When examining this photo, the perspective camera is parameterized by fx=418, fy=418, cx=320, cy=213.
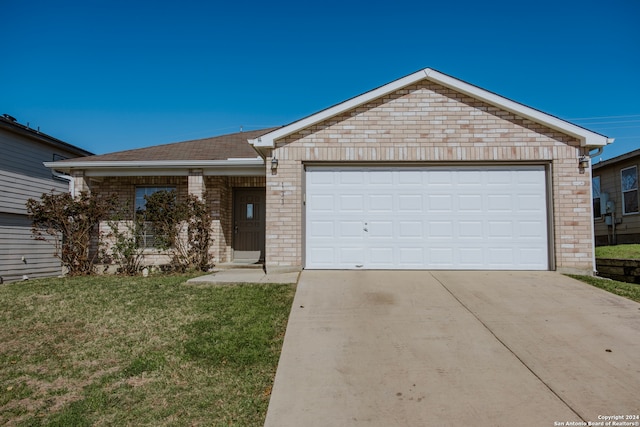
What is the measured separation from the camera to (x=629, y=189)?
15773mm

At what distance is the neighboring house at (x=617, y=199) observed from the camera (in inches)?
610

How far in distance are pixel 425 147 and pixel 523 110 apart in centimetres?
207

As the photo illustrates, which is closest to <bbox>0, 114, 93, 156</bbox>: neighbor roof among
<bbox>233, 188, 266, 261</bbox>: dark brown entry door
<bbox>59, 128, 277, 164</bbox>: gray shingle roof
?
<bbox>59, 128, 277, 164</bbox>: gray shingle roof

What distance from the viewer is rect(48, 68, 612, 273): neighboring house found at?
8.55m

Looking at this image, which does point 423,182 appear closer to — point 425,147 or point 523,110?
point 425,147

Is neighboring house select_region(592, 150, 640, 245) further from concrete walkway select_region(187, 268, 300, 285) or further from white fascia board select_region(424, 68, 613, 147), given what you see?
concrete walkway select_region(187, 268, 300, 285)

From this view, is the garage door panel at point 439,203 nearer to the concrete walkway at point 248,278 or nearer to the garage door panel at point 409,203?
the garage door panel at point 409,203

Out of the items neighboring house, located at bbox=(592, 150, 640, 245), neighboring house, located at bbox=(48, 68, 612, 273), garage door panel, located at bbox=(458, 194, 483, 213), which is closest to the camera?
neighboring house, located at bbox=(48, 68, 612, 273)

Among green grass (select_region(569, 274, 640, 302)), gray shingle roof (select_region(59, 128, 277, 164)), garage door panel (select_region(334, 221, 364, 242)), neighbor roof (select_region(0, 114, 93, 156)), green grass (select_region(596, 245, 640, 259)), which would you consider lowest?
green grass (select_region(569, 274, 640, 302))

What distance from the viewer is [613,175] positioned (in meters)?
16.6

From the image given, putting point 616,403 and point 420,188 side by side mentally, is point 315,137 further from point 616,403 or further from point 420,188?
point 616,403

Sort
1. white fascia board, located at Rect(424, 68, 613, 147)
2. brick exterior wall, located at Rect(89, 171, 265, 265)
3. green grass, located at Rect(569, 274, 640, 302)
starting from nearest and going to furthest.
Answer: green grass, located at Rect(569, 274, 640, 302) < white fascia board, located at Rect(424, 68, 613, 147) < brick exterior wall, located at Rect(89, 171, 265, 265)

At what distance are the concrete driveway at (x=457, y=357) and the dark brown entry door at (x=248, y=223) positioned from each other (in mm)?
5407

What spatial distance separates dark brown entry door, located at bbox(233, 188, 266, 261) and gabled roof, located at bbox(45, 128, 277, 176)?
4.04ft
